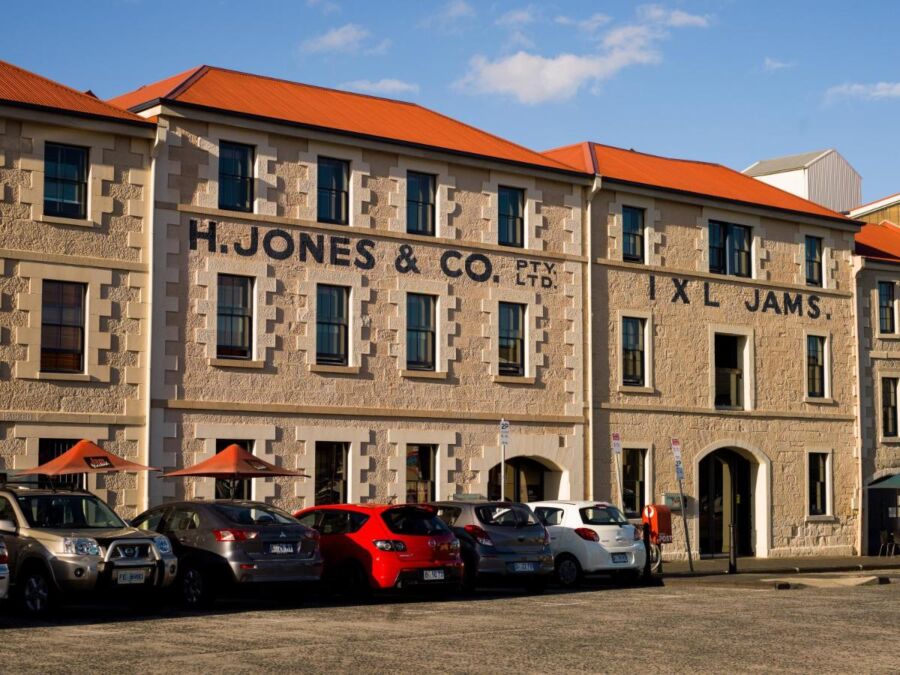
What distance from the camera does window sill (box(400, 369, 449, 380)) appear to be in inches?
1182

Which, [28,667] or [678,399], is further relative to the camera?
[678,399]

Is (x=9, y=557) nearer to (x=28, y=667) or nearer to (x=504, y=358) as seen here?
(x=28, y=667)

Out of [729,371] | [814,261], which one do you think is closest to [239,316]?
[729,371]

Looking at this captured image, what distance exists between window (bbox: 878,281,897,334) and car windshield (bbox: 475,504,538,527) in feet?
65.8

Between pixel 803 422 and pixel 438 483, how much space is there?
1210 centimetres

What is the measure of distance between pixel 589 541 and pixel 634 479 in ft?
29.9

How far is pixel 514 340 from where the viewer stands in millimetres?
32188

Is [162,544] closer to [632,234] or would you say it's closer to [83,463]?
[83,463]

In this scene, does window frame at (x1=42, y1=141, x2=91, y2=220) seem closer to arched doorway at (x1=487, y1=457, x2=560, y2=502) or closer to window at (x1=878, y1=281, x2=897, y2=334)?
arched doorway at (x1=487, y1=457, x2=560, y2=502)

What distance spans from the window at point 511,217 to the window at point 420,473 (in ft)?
16.6

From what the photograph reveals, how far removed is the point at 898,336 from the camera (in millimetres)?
40312

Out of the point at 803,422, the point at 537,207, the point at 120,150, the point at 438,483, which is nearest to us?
the point at 120,150

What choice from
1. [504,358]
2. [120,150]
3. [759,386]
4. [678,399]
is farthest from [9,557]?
[759,386]

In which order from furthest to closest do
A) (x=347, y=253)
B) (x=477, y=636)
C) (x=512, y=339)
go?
1. (x=512, y=339)
2. (x=347, y=253)
3. (x=477, y=636)
